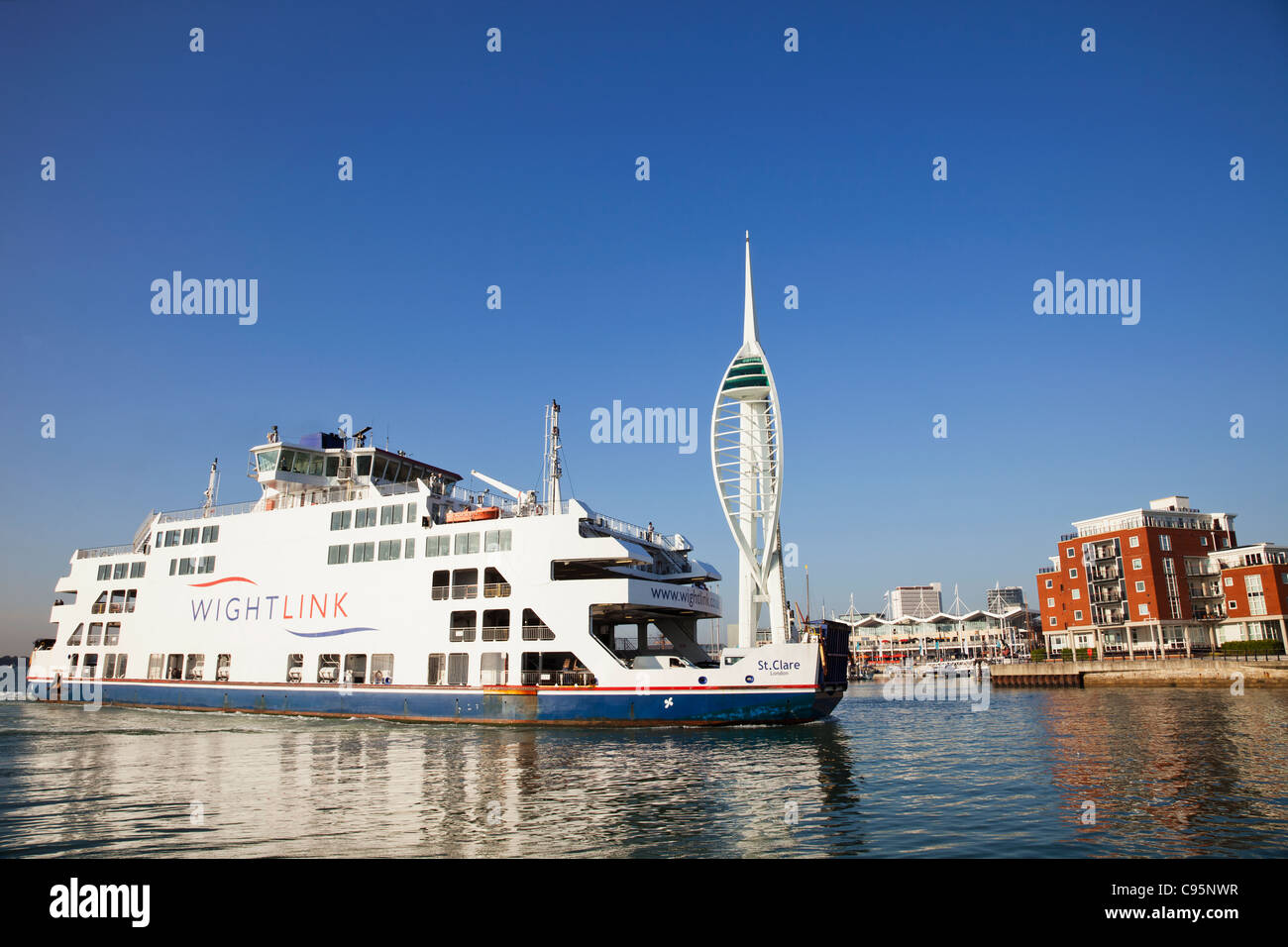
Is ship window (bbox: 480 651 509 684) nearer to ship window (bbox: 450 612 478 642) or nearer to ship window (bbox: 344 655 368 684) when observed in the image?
ship window (bbox: 450 612 478 642)

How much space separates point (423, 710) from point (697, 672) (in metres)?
12.9

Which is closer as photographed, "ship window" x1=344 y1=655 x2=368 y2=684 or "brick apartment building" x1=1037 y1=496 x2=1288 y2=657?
"ship window" x1=344 y1=655 x2=368 y2=684

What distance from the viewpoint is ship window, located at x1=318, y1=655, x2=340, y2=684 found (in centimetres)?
3784

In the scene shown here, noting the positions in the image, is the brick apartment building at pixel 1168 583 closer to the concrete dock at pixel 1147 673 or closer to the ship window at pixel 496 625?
the concrete dock at pixel 1147 673

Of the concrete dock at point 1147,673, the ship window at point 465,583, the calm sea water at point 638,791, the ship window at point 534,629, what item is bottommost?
the concrete dock at point 1147,673

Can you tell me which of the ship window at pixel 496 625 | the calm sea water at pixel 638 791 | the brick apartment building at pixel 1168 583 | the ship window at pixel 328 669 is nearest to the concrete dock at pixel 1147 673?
the brick apartment building at pixel 1168 583

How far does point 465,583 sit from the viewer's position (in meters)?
35.6

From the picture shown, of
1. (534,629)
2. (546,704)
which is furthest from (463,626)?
(546,704)

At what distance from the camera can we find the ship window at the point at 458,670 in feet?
114

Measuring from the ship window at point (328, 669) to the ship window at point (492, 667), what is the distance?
8.75m

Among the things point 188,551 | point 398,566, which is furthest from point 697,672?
point 188,551

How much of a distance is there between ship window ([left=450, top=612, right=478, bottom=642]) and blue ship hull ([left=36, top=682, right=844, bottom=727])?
2346 mm

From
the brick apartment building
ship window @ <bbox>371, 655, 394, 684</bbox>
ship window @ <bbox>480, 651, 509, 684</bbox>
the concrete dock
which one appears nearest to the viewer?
ship window @ <bbox>480, 651, 509, 684</bbox>

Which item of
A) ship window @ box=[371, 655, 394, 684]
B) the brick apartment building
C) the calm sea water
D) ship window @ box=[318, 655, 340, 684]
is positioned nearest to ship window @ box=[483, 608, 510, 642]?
the calm sea water
